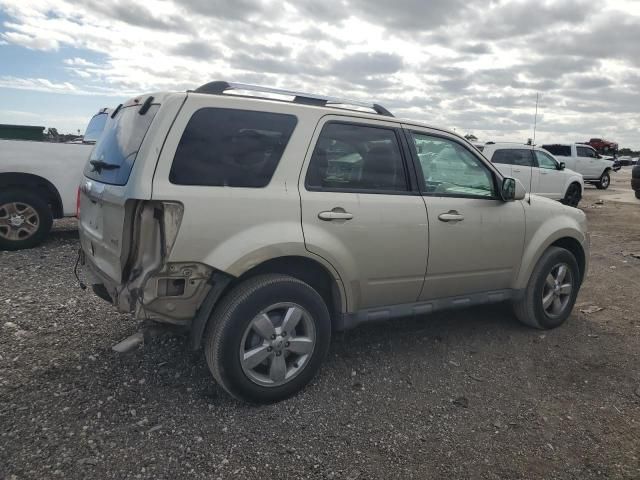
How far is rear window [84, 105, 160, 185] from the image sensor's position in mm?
2992

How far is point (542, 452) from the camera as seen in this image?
2.88 metres

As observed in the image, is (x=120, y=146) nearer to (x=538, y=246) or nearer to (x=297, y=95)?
(x=297, y=95)

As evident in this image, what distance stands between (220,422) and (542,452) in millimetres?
1861

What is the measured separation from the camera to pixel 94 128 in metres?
8.42

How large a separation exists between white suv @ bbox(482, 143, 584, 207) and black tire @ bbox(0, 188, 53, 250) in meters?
10.9

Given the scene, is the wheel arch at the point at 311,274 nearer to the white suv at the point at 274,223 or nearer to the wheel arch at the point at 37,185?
the white suv at the point at 274,223

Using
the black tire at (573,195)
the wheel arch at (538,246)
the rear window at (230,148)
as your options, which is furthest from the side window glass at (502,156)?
the rear window at (230,148)

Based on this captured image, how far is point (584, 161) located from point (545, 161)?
8.33m

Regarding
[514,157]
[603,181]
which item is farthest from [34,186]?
[603,181]

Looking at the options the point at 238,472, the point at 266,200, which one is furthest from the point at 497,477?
the point at 266,200

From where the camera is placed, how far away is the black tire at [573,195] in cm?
1496

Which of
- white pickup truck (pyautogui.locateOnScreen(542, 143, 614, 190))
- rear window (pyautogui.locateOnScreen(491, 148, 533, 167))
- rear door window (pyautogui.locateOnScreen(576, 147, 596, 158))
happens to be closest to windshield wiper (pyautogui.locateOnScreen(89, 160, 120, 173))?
rear window (pyautogui.locateOnScreen(491, 148, 533, 167))

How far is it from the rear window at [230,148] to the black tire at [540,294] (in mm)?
2716

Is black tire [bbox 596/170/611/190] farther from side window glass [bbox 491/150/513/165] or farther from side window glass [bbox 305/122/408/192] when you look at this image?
side window glass [bbox 305/122/408/192]
